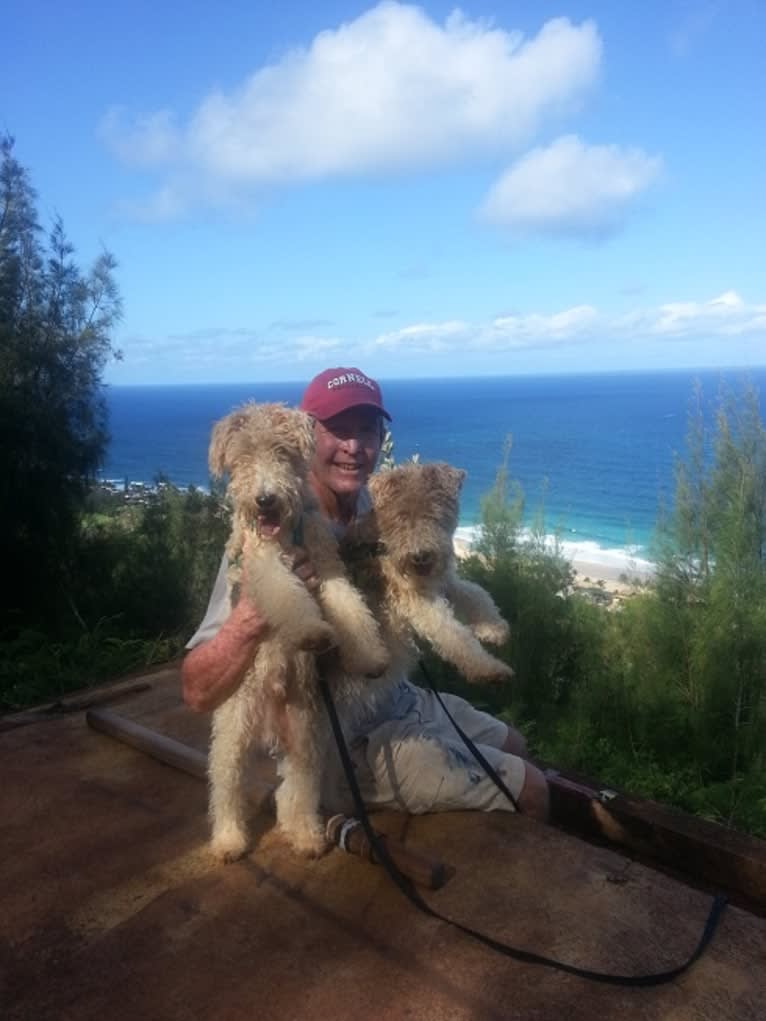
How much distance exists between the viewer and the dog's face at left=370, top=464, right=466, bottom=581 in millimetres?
3270

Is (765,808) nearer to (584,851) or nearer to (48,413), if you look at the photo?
(584,851)

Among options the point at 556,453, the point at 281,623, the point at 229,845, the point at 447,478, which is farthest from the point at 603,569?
the point at 556,453

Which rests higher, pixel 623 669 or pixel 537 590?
pixel 537 590

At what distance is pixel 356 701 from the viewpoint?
3475 mm

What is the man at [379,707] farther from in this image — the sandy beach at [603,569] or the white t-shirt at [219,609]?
the sandy beach at [603,569]

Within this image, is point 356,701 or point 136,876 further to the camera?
point 356,701

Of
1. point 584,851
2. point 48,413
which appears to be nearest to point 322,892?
point 584,851

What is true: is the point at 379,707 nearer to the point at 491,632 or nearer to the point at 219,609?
the point at 491,632

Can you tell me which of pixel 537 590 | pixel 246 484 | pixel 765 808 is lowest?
pixel 765 808

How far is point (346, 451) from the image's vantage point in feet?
12.9

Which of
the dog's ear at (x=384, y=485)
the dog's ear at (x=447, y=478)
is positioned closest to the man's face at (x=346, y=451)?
the dog's ear at (x=384, y=485)

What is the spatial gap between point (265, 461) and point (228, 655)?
0.84 m

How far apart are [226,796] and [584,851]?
5.17 feet

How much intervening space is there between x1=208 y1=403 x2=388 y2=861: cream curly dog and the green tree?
7.92 metres
